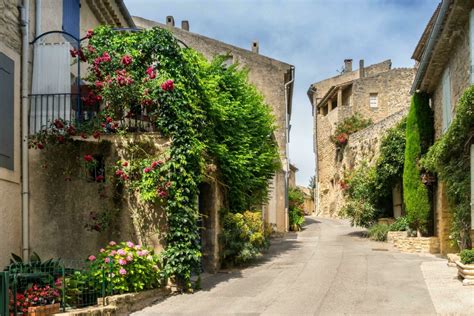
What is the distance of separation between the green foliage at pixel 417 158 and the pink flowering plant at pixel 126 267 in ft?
33.0

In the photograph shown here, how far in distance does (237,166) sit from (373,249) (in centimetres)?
614

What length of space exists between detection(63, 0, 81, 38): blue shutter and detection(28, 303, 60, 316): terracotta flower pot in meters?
6.97

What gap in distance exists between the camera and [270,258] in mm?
16672

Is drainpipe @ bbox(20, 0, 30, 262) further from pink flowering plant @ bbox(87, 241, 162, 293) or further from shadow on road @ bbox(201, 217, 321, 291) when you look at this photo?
shadow on road @ bbox(201, 217, 321, 291)

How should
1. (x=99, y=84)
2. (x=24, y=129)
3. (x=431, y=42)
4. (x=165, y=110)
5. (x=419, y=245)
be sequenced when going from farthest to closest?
(x=419, y=245)
(x=431, y=42)
(x=165, y=110)
(x=99, y=84)
(x=24, y=129)

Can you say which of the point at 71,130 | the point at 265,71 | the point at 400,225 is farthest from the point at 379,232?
the point at 71,130

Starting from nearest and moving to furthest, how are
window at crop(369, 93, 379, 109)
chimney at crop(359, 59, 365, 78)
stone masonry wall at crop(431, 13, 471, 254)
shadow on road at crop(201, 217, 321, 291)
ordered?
stone masonry wall at crop(431, 13, 471, 254)
shadow on road at crop(201, 217, 321, 291)
window at crop(369, 93, 379, 109)
chimney at crop(359, 59, 365, 78)

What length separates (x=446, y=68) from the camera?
1489 centimetres

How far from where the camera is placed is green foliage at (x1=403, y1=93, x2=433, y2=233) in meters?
17.8

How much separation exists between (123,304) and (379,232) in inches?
531

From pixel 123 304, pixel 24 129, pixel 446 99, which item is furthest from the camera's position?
pixel 446 99

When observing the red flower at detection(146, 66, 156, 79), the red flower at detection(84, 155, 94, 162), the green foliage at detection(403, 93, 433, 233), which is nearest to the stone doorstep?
the red flower at detection(84, 155, 94, 162)

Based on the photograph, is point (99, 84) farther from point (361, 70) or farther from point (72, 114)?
point (361, 70)

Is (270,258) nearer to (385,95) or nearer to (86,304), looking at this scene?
(86,304)
